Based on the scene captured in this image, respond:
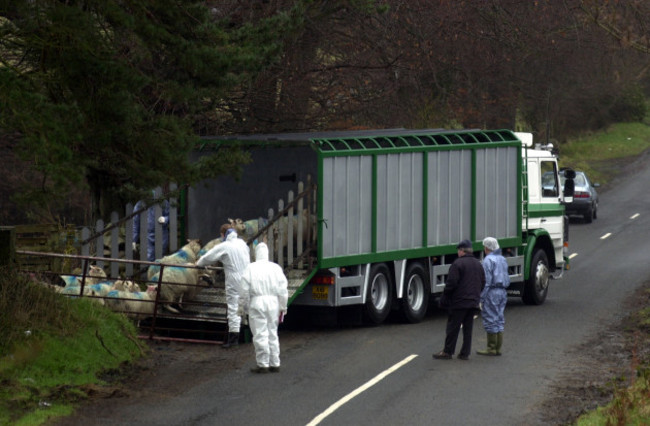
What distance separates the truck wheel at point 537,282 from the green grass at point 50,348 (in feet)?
30.2

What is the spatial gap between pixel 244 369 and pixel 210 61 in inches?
159

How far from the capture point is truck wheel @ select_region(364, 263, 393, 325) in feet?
63.4

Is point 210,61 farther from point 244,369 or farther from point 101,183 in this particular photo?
point 101,183

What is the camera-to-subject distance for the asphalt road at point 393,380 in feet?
41.5

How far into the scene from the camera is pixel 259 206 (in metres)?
21.4

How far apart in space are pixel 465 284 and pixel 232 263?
3.32 meters

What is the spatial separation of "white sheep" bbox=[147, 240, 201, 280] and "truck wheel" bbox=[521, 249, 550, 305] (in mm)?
7120

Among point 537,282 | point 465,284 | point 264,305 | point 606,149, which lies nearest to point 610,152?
point 606,149

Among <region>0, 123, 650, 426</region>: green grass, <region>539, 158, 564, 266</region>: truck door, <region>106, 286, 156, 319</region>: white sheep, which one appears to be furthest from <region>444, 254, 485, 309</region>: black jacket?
<region>539, 158, 564, 266</region>: truck door

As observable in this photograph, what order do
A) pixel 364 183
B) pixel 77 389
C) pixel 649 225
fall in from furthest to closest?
pixel 649 225
pixel 364 183
pixel 77 389

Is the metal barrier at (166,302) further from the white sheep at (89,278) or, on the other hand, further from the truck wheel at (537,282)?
the truck wheel at (537,282)

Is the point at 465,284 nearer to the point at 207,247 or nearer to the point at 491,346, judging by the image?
the point at 491,346

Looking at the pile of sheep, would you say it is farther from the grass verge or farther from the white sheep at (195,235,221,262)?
the grass verge

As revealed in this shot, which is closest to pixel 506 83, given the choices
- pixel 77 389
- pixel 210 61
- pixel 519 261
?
pixel 519 261
